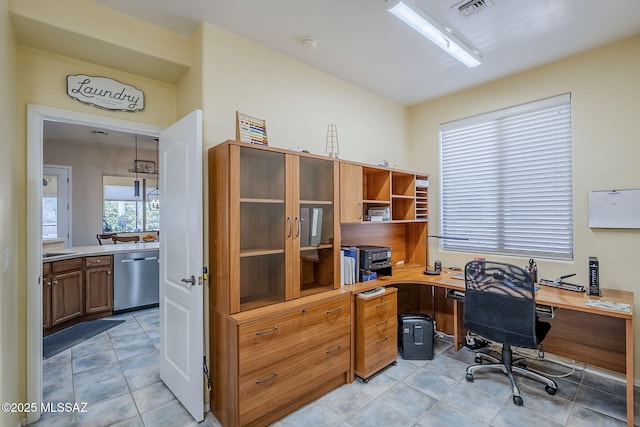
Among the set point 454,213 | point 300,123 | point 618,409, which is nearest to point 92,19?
point 300,123

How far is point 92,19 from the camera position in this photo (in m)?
2.05

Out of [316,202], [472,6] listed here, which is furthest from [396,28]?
[316,202]

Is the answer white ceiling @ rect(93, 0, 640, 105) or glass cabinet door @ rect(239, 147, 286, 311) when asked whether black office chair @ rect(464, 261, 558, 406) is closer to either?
glass cabinet door @ rect(239, 147, 286, 311)

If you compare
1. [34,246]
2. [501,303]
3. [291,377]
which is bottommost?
[291,377]

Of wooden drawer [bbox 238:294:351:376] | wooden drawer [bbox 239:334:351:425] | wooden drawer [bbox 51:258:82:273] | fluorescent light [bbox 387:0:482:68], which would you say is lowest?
wooden drawer [bbox 239:334:351:425]

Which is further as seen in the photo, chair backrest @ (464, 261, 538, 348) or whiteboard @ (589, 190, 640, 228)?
whiteboard @ (589, 190, 640, 228)

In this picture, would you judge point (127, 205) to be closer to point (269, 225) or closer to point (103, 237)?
point (103, 237)

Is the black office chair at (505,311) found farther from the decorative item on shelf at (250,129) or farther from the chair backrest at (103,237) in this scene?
the chair backrest at (103,237)

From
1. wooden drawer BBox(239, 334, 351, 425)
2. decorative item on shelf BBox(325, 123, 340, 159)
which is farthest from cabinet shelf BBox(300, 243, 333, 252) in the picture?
decorative item on shelf BBox(325, 123, 340, 159)

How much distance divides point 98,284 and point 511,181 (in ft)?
17.5

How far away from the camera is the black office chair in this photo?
2309mm

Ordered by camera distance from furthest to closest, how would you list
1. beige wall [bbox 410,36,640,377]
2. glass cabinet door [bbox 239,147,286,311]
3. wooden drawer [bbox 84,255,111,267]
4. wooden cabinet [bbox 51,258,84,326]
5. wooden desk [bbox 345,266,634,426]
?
wooden drawer [bbox 84,255,111,267] < wooden cabinet [bbox 51,258,84,326] < beige wall [bbox 410,36,640,377] < wooden desk [bbox 345,266,634,426] < glass cabinet door [bbox 239,147,286,311]

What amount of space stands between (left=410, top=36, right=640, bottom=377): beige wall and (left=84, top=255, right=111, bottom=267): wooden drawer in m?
5.09

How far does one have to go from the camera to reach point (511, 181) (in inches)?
128
